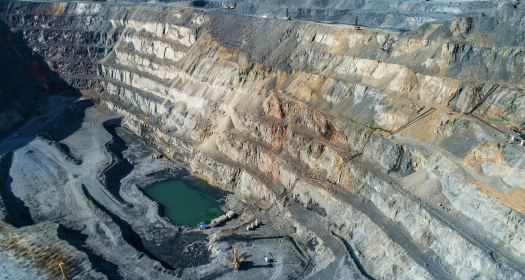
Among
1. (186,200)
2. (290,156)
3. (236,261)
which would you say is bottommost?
(186,200)

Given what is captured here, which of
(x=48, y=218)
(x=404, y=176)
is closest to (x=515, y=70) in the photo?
(x=404, y=176)

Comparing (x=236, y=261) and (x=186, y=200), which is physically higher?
(x=236, y=261)

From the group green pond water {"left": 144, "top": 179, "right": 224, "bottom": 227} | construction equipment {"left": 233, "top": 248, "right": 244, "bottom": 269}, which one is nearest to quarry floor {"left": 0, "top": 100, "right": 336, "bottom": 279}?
construction equipment {"left": 233, "top": 248, "right": 244, "bottom": 269}

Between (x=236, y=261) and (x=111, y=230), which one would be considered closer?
(x=236, y=261)

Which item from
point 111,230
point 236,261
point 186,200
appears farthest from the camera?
point 186,200

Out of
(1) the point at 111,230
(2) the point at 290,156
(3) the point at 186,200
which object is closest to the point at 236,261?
(1) the point at 111,230

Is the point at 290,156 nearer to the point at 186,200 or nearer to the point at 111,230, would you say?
the point at 186,200

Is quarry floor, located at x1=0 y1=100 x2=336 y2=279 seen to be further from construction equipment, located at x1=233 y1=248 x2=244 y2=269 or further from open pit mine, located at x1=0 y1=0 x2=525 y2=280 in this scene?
construction equipment, located at x1=233 y1=248 x2=244 y2=269
